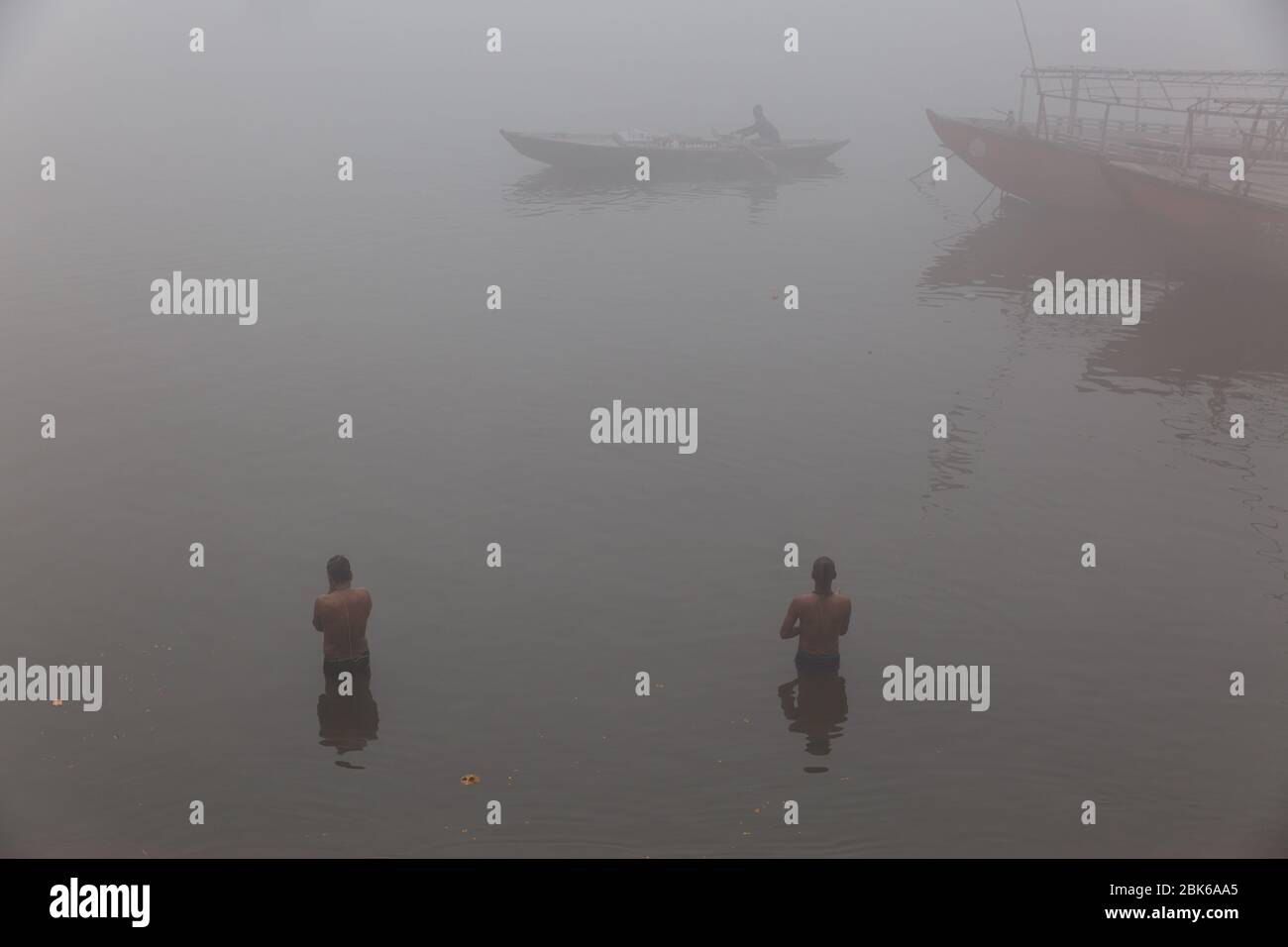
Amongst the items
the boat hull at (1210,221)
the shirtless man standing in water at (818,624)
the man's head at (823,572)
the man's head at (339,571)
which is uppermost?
the boat hull at (1210,221)

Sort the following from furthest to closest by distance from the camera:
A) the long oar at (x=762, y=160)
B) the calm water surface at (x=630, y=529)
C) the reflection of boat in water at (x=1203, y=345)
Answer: the long oar at (x=762, y=160) < the reflection of boat in water at (x=1203, y=345) < the calm water surface at (x=630, y=529)

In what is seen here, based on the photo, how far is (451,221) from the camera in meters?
37.2

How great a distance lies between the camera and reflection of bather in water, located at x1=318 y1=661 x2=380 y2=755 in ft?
41.7

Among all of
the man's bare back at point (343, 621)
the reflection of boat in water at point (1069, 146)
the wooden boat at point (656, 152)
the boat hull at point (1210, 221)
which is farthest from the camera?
the wooden boat at point (656, 152)

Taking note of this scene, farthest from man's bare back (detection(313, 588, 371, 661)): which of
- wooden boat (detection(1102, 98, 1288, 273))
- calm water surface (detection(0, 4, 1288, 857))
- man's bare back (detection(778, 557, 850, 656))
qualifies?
wooden boat (detection(1102, 98, 1288, 273))

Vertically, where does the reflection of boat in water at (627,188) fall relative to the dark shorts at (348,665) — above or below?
above

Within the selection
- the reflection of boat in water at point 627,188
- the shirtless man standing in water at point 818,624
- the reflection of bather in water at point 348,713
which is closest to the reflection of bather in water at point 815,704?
the shirtless man standing in water at point 818,624

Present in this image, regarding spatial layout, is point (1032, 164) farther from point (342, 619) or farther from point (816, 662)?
point (342, 619)

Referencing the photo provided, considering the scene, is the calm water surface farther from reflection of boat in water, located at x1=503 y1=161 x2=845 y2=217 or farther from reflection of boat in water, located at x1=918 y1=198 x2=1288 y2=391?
reflection of boat in water, located at x1=503 y1=161 x2=845 y2=217

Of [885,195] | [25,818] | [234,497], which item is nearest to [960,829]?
[25,818]

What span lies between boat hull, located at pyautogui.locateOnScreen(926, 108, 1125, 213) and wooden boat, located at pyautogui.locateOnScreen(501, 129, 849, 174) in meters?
5.91

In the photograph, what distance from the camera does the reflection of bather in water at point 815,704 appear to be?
509 inches

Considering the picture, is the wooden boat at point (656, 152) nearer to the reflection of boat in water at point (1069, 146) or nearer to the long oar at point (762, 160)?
the long oar at point (762, 160)

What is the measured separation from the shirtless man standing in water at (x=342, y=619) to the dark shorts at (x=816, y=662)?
4505 mm
